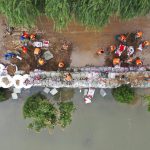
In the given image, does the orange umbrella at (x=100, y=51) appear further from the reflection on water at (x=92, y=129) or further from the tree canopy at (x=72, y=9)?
the reflection on water at (x=92, y=129)

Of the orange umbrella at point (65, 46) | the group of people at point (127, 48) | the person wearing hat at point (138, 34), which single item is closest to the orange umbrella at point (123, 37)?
the group of people at point (127, 48)

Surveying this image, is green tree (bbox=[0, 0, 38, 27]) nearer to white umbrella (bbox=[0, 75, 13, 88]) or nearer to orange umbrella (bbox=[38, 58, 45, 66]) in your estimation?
orange umbrella (bbox=[38, 58, 45, 66])

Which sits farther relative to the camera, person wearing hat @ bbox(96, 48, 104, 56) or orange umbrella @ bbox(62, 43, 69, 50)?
orange umbrella @ bbox(62, 43, 69, 50)

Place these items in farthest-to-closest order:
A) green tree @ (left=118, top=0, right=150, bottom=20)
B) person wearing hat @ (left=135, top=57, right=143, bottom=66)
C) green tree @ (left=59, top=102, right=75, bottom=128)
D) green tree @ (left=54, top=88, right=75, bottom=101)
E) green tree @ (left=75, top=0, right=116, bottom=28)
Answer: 1. green tree @ (left=54, top=88, right=75, bottom=101)
2. person wearing hat @ (left=135, top=57, right=143, bottom=66)
3. green tree @ (left=59, top=102, right=75, bottom=128)
4. green tree @ (left=118, top=0, right=150, bottom=20)
5. green tree @ (left=75, top=0, right=116, bottom=28)

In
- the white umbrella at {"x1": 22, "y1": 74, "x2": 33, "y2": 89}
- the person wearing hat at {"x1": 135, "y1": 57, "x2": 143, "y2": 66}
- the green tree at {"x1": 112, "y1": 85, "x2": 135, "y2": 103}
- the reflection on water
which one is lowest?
the reflection on water

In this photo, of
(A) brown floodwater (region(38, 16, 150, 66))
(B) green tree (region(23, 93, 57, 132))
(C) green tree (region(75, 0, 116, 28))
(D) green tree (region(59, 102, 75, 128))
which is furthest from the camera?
(A) brown floodwater (region(38, 16, 150, 66))

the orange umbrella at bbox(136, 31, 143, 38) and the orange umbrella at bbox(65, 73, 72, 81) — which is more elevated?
the orange umbrella at bbox(136, 31, 143, 38)

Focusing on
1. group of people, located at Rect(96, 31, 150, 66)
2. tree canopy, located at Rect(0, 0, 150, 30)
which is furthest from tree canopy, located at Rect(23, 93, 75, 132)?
tree canopy, located at Rect(0, 0, 150, 30)
